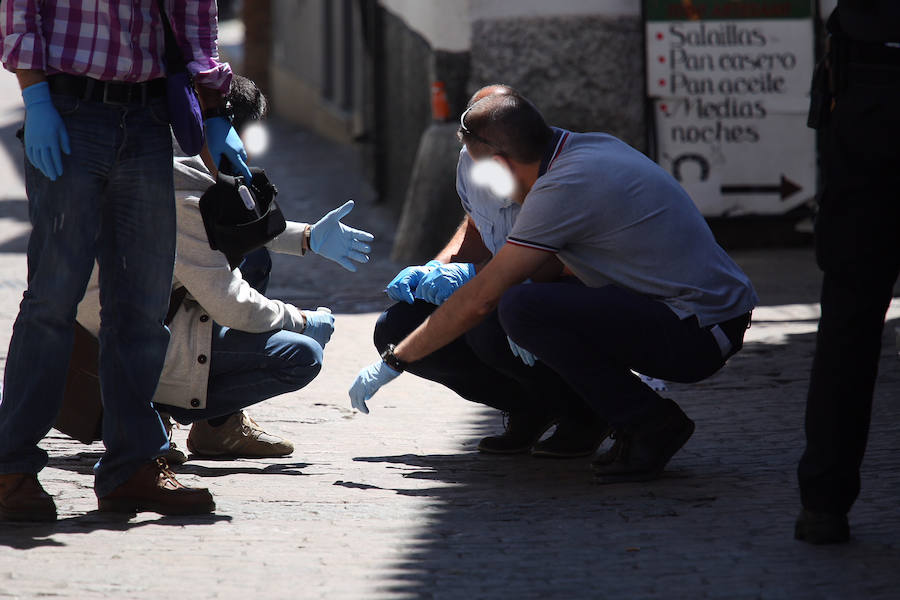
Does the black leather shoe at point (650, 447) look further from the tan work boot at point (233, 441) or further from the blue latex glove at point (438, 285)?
the tan work boot at point (233, 441)

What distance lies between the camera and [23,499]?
3.42 metres

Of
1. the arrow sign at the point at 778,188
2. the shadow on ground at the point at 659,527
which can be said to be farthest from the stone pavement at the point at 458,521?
the arrow sign at the point at 778,188

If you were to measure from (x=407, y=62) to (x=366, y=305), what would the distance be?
3128 millimetres

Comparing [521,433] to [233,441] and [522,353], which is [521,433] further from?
[233,441]

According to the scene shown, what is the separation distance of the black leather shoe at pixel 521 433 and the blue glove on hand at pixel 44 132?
1732 millimetres

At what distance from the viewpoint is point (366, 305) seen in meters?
7.16

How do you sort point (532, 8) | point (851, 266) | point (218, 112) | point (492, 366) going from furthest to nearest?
point (532, 8) < point (492, 366) < point (218, 112) < point (851, 266)

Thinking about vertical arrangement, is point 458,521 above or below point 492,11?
below

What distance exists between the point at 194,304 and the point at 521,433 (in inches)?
43.7

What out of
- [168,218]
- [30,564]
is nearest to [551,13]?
[168,218]

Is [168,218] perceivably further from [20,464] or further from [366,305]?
[366,305]

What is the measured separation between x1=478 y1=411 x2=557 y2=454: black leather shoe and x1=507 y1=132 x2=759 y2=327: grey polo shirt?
57cm

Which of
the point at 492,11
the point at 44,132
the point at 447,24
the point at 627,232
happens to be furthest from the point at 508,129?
the point at 447,24

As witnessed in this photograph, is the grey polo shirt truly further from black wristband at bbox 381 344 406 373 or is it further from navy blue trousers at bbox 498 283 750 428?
black wristband at bbox 381 344 406 373
